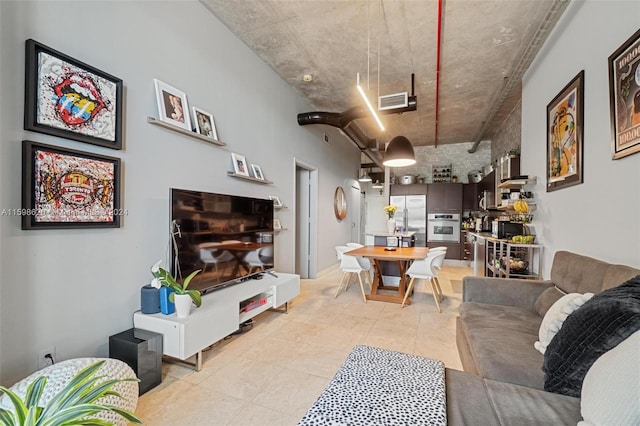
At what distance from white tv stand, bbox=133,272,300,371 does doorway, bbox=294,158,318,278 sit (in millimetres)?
2619

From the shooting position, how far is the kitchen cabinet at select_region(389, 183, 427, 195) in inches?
311

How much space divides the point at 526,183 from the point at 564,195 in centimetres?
102

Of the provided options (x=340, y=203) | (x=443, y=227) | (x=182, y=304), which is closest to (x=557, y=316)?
(x=182, y=304)

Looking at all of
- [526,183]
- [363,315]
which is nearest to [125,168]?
A: [363,315]

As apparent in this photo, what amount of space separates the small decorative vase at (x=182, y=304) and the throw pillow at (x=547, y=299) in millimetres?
2721

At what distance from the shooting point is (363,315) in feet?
11.3

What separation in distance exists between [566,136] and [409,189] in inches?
208

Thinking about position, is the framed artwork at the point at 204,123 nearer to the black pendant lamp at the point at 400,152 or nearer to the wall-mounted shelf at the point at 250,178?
the wall-mounted shelf at the point at 250,178

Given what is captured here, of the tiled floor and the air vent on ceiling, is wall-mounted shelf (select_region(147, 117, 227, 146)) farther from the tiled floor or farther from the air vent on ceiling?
the air vent on ceiling

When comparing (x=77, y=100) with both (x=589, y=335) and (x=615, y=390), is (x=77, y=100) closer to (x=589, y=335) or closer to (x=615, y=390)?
(x=615, y=390)

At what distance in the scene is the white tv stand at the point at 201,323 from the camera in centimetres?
199

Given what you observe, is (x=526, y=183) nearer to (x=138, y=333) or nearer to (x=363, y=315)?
(x=363, y=315)

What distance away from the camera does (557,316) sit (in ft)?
5.16

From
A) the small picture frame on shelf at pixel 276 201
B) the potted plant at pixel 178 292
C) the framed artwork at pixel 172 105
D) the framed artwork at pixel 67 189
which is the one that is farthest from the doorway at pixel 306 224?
the framed artwork at pixel 67 189
